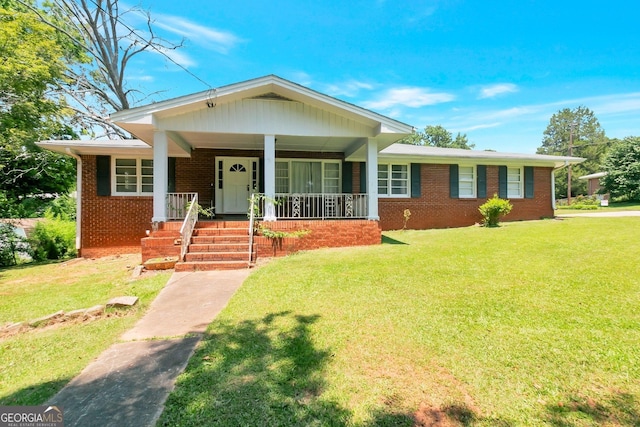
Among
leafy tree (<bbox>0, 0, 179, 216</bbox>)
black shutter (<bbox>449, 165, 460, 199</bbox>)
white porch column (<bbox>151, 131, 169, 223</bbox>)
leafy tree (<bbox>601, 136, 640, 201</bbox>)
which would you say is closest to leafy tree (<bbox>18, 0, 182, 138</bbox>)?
leafy tree (<bbox>0, 0, 179, 216</bbox>)

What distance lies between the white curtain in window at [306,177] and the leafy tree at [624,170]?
28.3 metres

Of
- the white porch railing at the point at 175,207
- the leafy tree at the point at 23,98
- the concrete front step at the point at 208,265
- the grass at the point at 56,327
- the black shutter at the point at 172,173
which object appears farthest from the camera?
the black shutter at the point at 172,173

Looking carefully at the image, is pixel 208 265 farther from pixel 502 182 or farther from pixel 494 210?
pixel 502 182

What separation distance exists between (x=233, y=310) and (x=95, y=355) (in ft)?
5.29

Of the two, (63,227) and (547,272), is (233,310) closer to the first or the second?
(547,272)

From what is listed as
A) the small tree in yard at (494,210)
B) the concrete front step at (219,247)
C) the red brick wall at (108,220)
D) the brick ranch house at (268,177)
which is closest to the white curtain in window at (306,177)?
the brick ranch house at (268,177)

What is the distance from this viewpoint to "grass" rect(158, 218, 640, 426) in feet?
7.25

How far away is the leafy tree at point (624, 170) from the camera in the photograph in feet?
82.4

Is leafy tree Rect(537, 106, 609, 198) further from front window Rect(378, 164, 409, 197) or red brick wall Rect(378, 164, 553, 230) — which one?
front window Rect(378, 164, 409, 197)

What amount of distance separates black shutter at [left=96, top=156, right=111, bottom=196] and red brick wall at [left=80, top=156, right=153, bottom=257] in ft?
0.42

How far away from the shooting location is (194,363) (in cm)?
293

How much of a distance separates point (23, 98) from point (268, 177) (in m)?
9.21

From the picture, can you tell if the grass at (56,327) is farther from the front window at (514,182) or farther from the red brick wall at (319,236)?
the front window at (514,182)

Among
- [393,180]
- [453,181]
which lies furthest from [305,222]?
[453,181]
